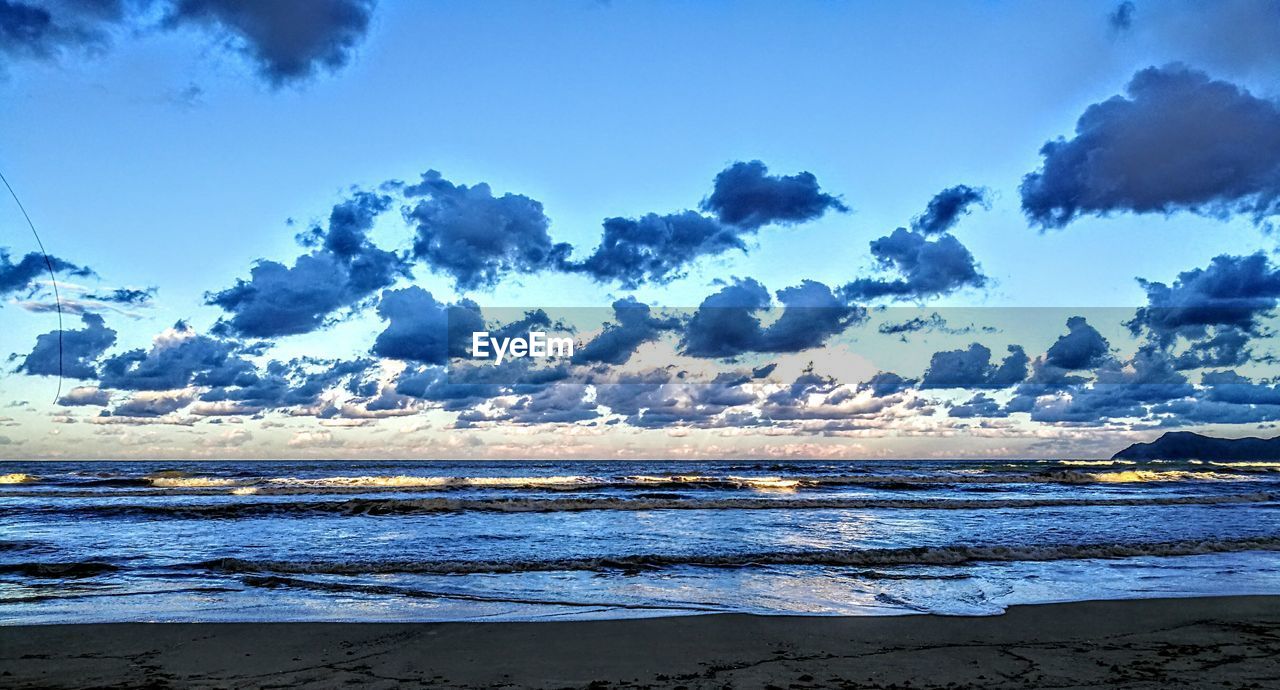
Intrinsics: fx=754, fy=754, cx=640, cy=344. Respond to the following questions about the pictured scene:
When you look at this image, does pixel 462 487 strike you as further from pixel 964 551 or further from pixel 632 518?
pixel 964 551

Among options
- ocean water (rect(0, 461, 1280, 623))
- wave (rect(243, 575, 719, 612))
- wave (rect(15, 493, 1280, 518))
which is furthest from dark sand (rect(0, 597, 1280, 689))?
wave (rect(15, 493, 1280, 518))

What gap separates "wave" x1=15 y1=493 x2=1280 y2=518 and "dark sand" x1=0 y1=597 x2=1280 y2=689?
2044 cm

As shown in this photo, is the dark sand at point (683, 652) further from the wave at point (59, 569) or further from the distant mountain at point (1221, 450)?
the distant mountain at point (1221, 450)

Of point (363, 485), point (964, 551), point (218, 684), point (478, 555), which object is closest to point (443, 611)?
point (218, 684)

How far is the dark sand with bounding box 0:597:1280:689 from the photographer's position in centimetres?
738

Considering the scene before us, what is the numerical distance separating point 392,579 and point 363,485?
3613 centimetres

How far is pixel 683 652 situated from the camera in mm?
8414

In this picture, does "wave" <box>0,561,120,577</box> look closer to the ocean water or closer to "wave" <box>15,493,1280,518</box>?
the ocean water

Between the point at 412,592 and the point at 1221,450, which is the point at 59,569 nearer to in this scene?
the point at 412,592

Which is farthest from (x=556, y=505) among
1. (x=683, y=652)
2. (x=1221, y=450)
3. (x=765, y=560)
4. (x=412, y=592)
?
(x=1221, y=450)

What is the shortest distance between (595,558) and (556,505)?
16938 millimetres

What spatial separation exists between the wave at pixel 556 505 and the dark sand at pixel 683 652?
67.1 feet

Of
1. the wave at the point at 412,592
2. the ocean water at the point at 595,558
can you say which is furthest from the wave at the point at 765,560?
the wave at the point at 412,592

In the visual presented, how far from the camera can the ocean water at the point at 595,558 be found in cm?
1135
